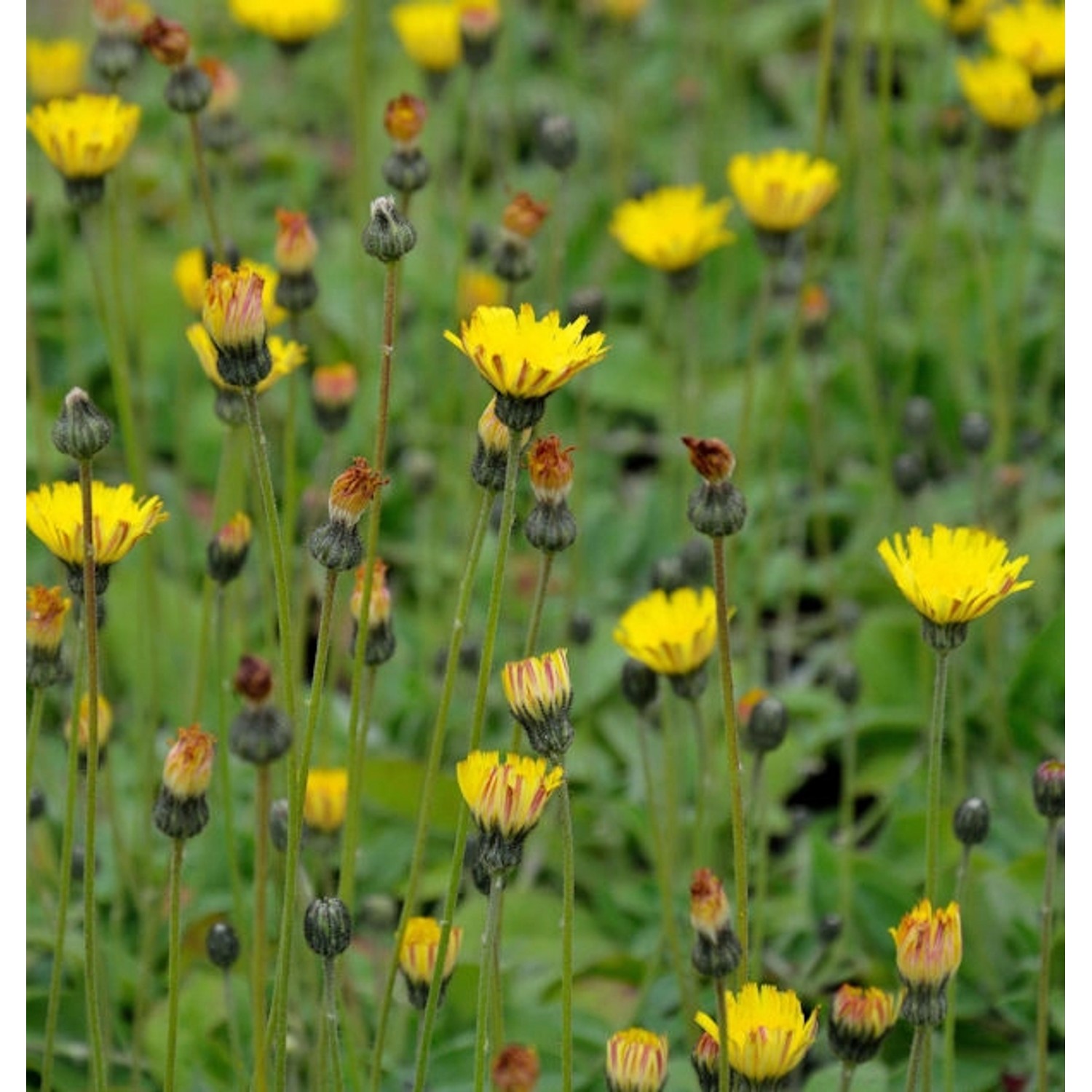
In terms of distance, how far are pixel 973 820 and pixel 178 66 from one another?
0.95 meters

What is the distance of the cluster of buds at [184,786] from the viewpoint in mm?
1209

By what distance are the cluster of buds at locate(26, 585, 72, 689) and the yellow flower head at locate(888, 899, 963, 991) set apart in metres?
0.62

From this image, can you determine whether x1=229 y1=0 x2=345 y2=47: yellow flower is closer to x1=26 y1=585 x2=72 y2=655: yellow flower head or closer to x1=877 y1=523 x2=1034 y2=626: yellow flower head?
x1=26 y1=585 x2=72 y2=655: yellow flower head

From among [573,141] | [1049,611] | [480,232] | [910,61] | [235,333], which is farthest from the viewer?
[910,61]

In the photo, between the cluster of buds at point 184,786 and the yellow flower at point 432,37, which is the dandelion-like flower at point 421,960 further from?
the yellow flower at point 432,37

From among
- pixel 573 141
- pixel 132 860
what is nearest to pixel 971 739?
pixel 573 141

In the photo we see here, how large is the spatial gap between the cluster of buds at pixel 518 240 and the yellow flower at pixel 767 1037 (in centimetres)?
77

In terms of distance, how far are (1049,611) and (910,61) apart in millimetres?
1454

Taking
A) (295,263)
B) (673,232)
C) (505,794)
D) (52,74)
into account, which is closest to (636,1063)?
(505,794)

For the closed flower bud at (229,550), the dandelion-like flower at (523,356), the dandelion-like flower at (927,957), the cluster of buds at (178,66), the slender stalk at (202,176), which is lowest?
the dandelion-like flower at (927,957)

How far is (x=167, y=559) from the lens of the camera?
2391 millimetres

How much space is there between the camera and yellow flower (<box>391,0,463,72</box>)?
2.33 meters

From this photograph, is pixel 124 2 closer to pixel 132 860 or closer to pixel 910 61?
pixel 132 860

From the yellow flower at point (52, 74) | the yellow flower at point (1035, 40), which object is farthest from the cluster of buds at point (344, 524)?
the yellow flower at point (52, 74)
